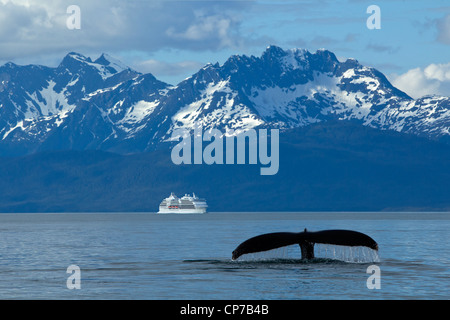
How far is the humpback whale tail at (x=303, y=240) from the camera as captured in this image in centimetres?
3069

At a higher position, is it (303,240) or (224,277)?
(303,240)

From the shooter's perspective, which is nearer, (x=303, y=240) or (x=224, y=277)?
(x=303, y=240)

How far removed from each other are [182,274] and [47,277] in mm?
6037

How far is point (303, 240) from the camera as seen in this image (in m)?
32.7

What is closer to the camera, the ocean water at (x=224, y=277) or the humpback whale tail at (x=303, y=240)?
the humpback whale tail at (x=303, y=240)

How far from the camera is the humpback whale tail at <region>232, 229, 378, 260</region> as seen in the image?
3069cm

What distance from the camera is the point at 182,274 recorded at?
39.5m

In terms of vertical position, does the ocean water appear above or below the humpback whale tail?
below

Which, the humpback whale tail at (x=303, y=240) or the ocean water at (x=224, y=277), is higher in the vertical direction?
the humpback whale tail at (x=303, y=240)
